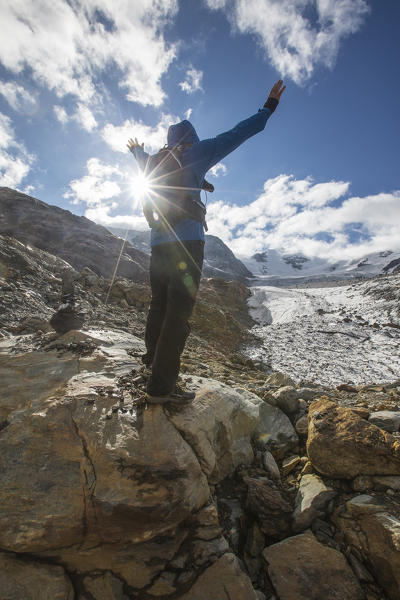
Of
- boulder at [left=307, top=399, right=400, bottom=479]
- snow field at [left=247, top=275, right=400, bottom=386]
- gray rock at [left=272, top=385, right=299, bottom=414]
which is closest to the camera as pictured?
boulder at [left=307, top=399, right=400, bottom=479]

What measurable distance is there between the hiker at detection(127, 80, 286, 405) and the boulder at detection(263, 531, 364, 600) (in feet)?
5.04

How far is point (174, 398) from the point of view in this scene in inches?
115

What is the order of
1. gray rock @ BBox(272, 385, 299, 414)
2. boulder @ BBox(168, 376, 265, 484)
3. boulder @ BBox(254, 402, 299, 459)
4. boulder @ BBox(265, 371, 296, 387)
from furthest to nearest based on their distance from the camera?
boulder @ BBox(265, 371, 296, 387) < gray rock @ BBox(272, 385, 299, 414) < boulder @ BBox(254, 402, 299, 459) < boulder @ BBox(168, 376, 265, 484)

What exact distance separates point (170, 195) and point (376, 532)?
3671mm

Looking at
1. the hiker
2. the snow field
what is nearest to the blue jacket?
the hiker

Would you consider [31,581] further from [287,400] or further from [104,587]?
[287,400]

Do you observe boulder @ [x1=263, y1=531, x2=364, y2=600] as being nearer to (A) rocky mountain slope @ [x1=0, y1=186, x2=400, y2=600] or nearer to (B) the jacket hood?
(A) rocky mountain slope @ [x1=0, y1=186, x2=400, y2=600]

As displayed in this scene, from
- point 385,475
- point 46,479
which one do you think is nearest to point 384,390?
point 385,475

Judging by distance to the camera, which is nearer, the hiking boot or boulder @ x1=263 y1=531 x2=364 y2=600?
boulder @ x1=263 y1=531 x2=364 y2=600

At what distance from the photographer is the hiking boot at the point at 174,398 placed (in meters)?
2.87

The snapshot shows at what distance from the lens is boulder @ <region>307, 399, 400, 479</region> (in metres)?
2.65

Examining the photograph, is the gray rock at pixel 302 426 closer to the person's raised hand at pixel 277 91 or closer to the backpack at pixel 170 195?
the backpack at pixel 170 195

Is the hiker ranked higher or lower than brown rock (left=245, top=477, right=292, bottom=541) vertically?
higher

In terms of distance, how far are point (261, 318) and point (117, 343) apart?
27207 mm
